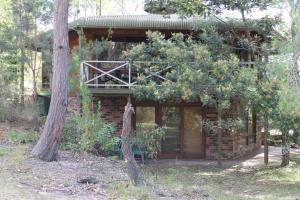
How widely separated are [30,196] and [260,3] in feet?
30.6

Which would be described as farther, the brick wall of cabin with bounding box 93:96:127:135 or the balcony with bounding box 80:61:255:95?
the brick wall of cabin with bounding box 93:96:127:135

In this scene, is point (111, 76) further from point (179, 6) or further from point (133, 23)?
point (179, 6)

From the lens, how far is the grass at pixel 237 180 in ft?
35.4

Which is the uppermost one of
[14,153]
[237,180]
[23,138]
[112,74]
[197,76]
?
[112,74]

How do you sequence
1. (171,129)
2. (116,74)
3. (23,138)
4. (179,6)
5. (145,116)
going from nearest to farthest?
(23,138) → (179,6) → (116,74) → (171,129) → (145,116)

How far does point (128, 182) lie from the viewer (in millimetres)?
8109

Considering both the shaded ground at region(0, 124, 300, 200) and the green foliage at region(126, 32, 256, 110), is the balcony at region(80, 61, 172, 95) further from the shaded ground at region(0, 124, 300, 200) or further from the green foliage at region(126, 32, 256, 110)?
the shaded ground at region(0, 124, 300, 200)

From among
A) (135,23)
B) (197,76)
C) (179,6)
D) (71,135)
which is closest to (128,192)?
(71,135)

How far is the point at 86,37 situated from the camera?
17.1 meters

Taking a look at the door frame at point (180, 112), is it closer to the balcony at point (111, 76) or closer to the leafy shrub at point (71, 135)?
the balcony at point (111, 76)

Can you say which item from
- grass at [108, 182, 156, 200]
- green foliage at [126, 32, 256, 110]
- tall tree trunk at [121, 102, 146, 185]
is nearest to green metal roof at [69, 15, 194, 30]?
green foliage at [126, 32, 256, 110]

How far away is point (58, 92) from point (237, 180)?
218 inches

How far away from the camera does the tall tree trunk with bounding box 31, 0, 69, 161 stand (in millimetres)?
10555

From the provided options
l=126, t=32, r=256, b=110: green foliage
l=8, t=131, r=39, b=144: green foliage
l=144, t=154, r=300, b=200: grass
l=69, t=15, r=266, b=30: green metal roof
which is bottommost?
l=144, t=154, r=300, b=200: grass
